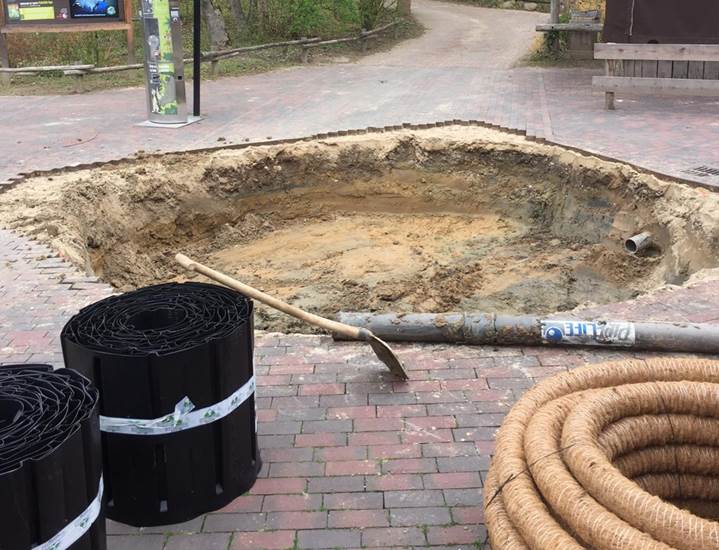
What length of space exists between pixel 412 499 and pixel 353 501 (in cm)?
26

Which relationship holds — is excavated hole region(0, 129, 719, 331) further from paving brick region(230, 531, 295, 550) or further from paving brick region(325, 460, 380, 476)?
paving brick region(230, 531, 295, 550)

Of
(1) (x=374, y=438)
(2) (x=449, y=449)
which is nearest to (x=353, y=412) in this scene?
(1) (x=374, y=438)

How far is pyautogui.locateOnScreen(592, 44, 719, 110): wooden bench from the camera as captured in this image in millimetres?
10945

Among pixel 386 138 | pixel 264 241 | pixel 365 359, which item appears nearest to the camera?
pixel 365 359

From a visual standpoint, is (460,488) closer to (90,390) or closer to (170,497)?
(170,497)

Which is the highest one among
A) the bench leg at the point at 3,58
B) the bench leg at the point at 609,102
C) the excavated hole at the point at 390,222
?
the bench leg at the point at 3,58

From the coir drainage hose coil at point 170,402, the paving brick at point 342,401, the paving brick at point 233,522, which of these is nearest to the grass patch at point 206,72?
the paving brick at point 342,401

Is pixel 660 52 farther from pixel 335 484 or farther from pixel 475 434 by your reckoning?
pixel 335 484

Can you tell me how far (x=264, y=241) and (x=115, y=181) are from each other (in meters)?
1.95

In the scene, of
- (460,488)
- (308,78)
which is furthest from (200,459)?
(308,78)

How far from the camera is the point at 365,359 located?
15.0ft

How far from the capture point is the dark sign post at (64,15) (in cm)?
1436

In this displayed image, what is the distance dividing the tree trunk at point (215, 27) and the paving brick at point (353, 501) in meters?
18.0

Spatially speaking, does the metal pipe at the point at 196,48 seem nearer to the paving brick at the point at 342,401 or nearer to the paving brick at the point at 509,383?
the paving brick at the point at 342,401
